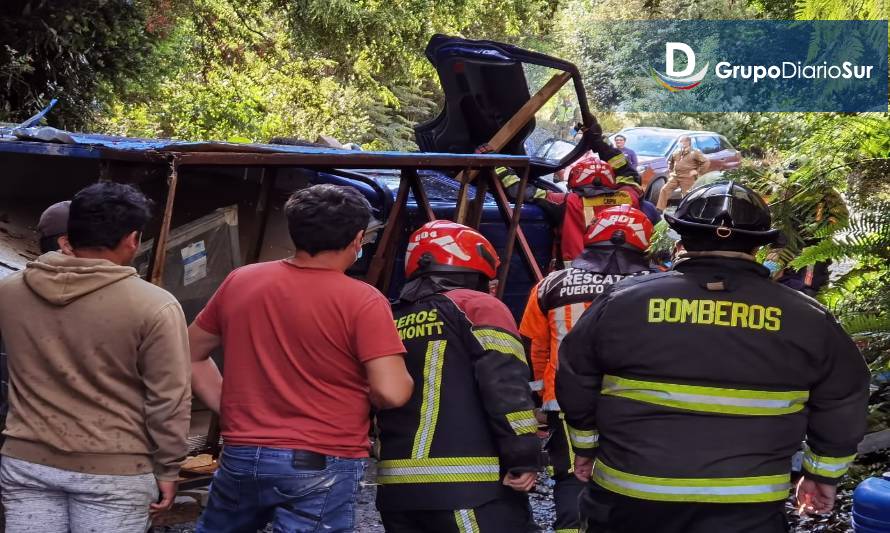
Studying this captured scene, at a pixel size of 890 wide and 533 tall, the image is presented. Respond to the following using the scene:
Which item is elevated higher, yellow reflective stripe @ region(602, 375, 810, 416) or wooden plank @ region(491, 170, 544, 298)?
yellow reflective stripe @ region(602, 375, 810, 416)

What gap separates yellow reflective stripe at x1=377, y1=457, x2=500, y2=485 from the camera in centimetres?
361

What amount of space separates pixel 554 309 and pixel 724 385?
1.77 m

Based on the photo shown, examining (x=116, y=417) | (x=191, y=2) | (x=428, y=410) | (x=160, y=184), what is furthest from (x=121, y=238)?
(x=191, y=2)

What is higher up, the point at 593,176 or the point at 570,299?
the point at 570,299

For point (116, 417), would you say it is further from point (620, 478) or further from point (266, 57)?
point (266, 57)

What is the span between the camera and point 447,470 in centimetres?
361

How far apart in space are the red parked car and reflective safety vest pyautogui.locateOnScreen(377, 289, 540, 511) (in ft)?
46.2

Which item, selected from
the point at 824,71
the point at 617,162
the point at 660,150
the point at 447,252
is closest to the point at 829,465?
the point at 447,252

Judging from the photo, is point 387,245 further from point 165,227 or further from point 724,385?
point 724,385

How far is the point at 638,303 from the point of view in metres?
3.17

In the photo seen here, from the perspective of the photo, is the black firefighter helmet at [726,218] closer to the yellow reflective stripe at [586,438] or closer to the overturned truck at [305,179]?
the yellow reflective stripe at [586,438]

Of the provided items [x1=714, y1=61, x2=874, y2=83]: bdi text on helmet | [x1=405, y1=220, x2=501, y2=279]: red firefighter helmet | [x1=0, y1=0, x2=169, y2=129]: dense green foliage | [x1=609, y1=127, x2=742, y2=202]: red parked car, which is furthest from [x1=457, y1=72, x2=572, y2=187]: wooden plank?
[x1=609, y1=127, x2=742, y2=202]: red parked car

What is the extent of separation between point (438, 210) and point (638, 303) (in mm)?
3974

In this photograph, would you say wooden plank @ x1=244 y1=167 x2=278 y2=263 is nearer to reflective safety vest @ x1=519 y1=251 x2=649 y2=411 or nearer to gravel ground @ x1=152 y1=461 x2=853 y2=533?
gravel ground @ x1=152 y1=461 x2=853 y2=533
